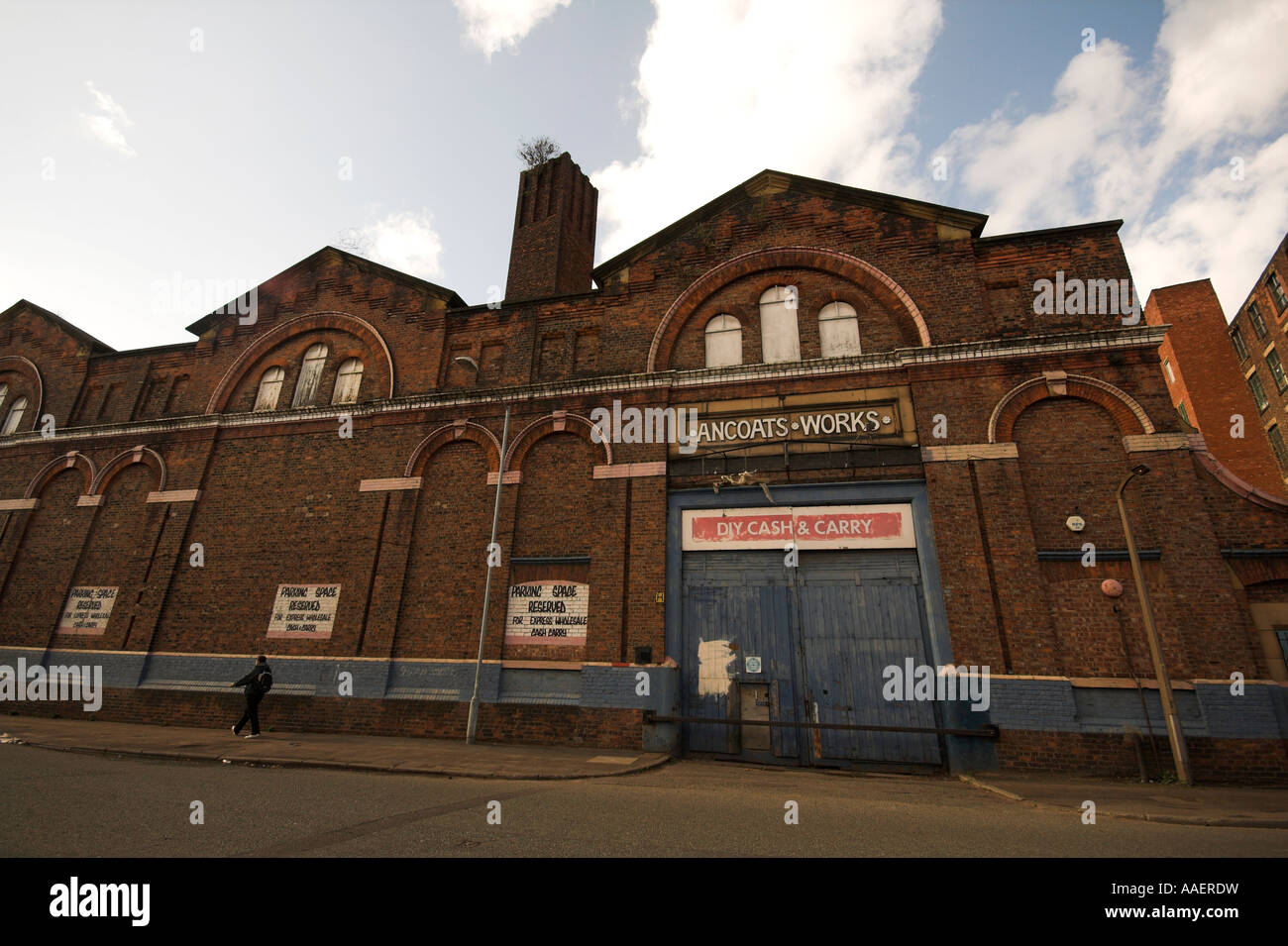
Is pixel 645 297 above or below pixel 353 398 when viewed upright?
above

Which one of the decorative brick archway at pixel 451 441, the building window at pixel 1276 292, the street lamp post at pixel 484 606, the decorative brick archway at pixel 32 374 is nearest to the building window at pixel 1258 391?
the building window at pixel 1276 292

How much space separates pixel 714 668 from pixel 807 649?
199 centimetres

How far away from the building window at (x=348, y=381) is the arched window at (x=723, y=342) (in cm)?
1035

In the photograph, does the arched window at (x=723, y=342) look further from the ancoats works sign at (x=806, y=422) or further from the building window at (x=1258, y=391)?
the building window at (x=1258, y=391)

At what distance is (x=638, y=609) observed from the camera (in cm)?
1238

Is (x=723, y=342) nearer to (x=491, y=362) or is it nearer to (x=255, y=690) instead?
(x=491, y=362)

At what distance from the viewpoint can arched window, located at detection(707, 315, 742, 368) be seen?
46.6ft

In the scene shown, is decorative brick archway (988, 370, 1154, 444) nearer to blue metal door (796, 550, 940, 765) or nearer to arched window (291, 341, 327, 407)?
blue metal door (796, 550, 940, 765)

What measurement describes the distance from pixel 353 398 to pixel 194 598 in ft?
22.2

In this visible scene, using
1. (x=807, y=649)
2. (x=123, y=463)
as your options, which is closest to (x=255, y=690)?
(x=123, y=463)

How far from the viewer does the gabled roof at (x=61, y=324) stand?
2038 cm

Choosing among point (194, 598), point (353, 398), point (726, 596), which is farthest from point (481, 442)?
point (194, 598)

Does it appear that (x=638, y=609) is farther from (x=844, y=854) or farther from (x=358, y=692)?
(x=844, y=854)

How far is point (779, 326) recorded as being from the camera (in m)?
14.2
